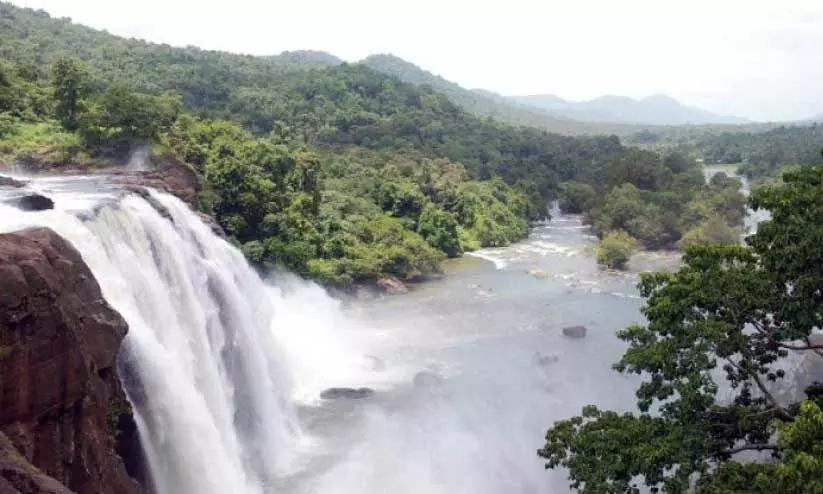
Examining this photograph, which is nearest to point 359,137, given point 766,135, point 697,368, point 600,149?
point 600,149

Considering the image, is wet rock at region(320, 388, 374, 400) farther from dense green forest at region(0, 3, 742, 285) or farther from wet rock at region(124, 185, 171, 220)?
dense green forest at region(0, 3, 742, 285)

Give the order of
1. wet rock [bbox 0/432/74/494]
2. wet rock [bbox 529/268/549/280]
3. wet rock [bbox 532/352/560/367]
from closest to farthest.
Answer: wet rock [bbox 0/432/74/494], wet rock [bbox 532/352/560/367], wet rock [bbox 529/268/549/280]

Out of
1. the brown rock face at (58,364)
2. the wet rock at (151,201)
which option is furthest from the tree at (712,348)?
the wet rock at (151,201)

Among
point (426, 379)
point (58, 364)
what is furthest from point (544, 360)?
point (58, 364)

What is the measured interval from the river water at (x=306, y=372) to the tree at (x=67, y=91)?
711 centimetres

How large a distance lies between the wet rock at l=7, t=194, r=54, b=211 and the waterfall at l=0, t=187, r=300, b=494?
0.95 feet

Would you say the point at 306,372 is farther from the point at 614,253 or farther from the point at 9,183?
the point at 614,253

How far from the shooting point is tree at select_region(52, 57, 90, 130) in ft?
93.5

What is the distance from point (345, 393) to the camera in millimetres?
23312

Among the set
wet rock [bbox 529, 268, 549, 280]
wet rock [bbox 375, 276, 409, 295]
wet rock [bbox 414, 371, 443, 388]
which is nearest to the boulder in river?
wet rock [bbox 414, 371, 443, 388]

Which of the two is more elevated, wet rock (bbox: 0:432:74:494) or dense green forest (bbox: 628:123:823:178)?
wet rock (bbox: 0:432:74:494)

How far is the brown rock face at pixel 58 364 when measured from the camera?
30.7ft

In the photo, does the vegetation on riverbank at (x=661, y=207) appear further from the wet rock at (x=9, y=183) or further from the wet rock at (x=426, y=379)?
the wet rock at (x=9, y=183)

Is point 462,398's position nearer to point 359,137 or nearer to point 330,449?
point 330,449
